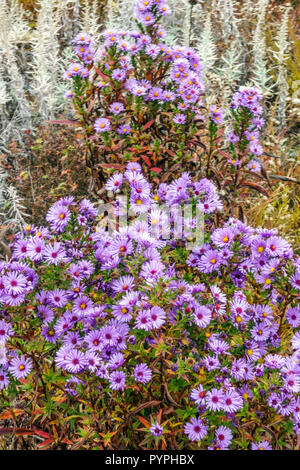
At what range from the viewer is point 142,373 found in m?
1.46

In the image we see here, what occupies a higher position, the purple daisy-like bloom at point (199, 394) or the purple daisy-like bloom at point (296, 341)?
the purple daisy-like bloom at point (296, 341)

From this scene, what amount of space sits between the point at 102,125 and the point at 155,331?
1331 mm

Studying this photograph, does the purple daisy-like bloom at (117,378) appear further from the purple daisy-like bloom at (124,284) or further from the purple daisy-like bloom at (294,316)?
the purple daisy-like bloom at (294,316)

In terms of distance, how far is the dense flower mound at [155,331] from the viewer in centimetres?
145

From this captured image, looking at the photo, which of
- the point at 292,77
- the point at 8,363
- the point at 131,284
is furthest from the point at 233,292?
the point at 292,77

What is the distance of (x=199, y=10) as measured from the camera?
459 centimetres

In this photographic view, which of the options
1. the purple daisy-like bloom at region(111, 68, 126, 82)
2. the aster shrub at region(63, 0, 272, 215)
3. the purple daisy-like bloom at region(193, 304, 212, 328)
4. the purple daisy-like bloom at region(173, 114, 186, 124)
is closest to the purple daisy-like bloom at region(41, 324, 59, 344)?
the purple daisy-like bloom at region(193, 304, 212, 328)

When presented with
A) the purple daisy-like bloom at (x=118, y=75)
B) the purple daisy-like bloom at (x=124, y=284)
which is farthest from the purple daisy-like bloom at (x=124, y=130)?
the purple daisy-like bloom at (x=124, y=284)

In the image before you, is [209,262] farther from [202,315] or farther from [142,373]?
[142,373]

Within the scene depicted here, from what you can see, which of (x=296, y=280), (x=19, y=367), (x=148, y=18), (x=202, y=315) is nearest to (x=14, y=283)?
(x=19, y=367)

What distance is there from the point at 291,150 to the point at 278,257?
291 centimetres

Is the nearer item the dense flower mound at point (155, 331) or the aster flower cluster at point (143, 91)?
the dense flower mound at point (155, 331)

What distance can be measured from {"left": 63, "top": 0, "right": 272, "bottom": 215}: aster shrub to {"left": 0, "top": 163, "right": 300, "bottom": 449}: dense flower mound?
33.4 inches

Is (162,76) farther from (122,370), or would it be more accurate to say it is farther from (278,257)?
(122,370)
